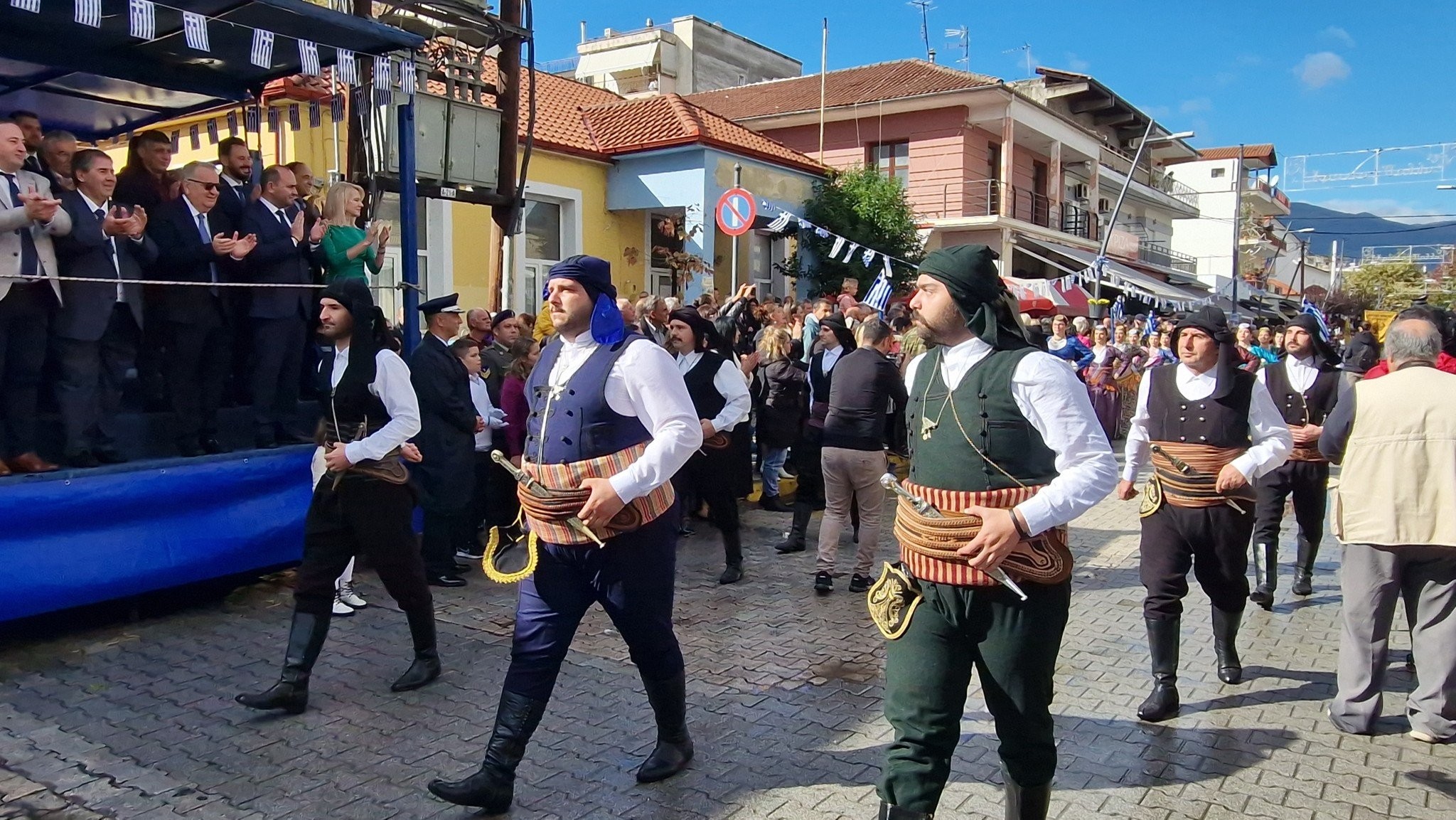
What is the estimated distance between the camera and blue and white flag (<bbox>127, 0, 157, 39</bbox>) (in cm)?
555

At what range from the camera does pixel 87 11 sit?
543 cm

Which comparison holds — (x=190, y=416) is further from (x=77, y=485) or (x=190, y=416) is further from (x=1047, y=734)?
(x=1047, y=734)

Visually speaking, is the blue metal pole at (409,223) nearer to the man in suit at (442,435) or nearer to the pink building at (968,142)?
the man in suit at (442,435)

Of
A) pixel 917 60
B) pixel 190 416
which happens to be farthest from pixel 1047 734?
pixel 917 60

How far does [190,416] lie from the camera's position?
6312mm

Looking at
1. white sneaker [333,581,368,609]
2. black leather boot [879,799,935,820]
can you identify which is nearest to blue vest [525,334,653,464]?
black leather boot [879,799,935,820]

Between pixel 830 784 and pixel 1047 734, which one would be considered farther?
pixel 830 784

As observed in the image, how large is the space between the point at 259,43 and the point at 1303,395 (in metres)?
7.42

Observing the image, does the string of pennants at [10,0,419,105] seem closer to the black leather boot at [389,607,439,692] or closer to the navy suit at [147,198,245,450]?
the navy suit at [147,198,245,450]

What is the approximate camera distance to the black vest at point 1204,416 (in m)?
4.78

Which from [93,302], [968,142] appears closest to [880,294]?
[968,142]

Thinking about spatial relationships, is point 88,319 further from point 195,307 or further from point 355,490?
point 355,490

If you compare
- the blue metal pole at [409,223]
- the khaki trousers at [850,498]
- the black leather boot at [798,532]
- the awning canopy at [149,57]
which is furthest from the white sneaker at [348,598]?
the awning canopy at [149,57]

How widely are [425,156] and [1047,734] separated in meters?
7.42
